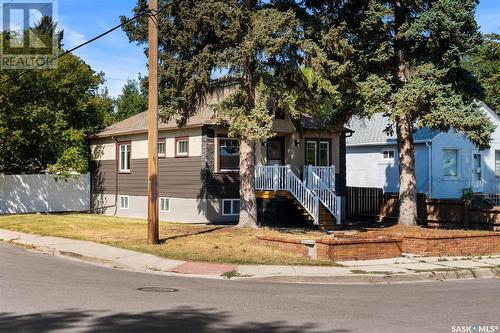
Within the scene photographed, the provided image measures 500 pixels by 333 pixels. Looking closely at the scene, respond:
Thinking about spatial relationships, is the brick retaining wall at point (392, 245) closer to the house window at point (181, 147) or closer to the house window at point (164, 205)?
the house window at point (181, 147)

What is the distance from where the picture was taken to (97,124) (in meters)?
35.9

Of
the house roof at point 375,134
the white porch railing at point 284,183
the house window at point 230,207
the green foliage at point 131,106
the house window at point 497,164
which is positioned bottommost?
the house window at point 230,207

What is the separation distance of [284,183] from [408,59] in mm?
7378

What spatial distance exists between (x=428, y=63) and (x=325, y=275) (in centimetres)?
1153

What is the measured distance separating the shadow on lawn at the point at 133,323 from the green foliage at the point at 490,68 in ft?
92.5

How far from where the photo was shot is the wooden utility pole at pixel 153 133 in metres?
16.5

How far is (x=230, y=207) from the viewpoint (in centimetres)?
2630

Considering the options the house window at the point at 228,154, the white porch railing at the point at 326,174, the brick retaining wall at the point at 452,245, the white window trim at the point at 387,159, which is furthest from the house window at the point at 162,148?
the brick retaining wall at the point at 452,245

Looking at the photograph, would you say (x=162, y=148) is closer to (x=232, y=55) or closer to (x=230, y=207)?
(x=230, y=207)

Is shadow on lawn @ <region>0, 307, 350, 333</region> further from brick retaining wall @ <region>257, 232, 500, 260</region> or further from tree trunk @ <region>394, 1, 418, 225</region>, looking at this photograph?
tree trunk @ <region>394, 1, 418, 225</region>

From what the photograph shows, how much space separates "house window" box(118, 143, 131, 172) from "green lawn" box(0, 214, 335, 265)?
5.68 metres

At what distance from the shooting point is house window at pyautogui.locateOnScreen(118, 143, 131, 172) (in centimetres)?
3081

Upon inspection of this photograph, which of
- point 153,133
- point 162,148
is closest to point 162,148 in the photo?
point 162,148

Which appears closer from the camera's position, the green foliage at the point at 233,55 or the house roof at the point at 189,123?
the green foliage at the point at 233,55
